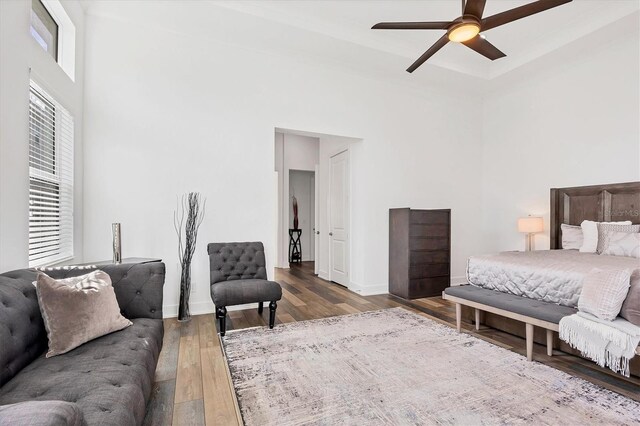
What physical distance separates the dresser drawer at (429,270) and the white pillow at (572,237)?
5.13 ft

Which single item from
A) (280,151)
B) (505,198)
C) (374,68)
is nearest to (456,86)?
(374,68)

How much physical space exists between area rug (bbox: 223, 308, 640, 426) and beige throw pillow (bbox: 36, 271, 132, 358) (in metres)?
0.97

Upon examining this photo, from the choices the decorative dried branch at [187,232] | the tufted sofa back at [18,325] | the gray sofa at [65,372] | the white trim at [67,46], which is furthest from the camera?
the decorative dried branch at [187,232]

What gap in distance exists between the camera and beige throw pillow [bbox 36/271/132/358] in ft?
5.58

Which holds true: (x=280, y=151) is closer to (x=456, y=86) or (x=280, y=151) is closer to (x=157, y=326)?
(x=456, y=86)

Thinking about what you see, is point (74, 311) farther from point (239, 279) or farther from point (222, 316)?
point (239, 279)

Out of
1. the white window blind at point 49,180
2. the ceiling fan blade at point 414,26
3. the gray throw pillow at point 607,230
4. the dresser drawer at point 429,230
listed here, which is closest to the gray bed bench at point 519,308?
the dresser drawer at point 429,230

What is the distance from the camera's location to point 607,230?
3.85 metres

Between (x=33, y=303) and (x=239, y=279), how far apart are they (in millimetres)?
2130

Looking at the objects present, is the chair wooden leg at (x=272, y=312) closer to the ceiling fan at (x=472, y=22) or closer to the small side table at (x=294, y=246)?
the ceiling fan at (x=472, y=22)

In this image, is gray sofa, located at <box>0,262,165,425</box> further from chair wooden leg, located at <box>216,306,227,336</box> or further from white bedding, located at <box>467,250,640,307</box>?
white bedding, located at <box>467,250,640,307</box>

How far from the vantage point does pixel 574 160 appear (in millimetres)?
4703

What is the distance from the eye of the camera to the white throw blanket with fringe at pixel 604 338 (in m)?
2.10

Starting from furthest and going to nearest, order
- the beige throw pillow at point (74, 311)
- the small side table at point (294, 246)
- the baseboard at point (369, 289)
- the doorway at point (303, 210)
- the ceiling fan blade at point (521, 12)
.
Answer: the doorway at point (303, 210), the small side table at point (294, 246), the baseboard at point (369, 289), the ceiling fan blade at point (521, 12), the beige throw pillow at point (74, 311)
